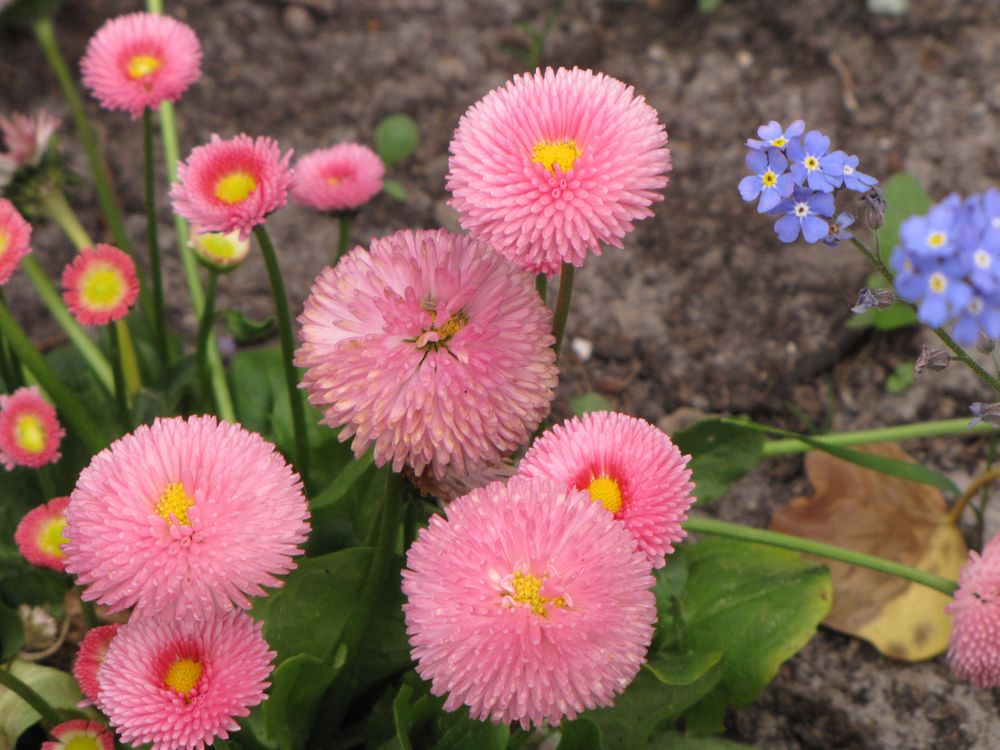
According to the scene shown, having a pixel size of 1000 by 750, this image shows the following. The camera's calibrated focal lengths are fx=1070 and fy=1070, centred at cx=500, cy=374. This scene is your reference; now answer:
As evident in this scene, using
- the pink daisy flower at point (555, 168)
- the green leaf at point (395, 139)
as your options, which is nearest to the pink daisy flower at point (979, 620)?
the pink daisy flower at point (555, 168)

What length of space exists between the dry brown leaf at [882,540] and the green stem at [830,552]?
360 millimetres

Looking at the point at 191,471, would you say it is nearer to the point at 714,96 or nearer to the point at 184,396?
the point at 184,396

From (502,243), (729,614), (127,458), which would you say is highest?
(502,243)

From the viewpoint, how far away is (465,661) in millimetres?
915

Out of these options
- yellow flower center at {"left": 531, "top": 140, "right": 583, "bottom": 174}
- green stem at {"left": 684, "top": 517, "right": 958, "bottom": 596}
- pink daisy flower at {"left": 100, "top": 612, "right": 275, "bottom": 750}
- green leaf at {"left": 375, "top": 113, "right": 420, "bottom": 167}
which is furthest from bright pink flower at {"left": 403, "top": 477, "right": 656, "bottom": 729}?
green leaf at {"left": 375, "top": 113, "right": 420, "bottom": 167}

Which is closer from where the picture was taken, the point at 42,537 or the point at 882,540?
the point at 42,537

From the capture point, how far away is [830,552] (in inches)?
51.8

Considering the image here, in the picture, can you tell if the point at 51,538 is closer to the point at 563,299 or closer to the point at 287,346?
the point at 287,346

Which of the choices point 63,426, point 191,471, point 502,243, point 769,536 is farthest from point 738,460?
point 63,426

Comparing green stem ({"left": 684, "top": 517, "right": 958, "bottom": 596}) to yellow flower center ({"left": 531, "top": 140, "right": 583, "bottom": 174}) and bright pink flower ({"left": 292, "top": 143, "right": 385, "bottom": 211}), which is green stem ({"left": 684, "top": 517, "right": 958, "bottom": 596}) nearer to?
yellow flower center ({"left": 531, "top": 140, "right": 583, "bottom": 174})

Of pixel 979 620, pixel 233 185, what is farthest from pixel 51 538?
pixel 979 620

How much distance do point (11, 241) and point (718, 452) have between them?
98cm

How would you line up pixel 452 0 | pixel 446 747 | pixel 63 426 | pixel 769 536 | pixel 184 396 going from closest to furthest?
pixel 446 747, pixel 769 536, pixel 63 426, pixel 184 396, pixel 452 0

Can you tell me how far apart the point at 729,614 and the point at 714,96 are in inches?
56.9
